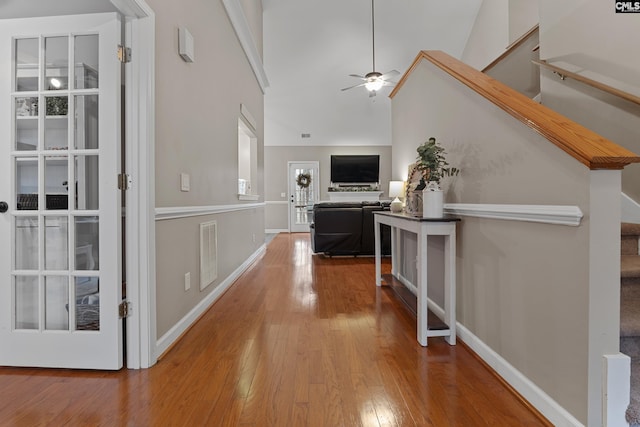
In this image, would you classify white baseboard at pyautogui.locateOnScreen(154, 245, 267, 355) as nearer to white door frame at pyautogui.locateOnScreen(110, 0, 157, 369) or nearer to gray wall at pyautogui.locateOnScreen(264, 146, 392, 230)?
white door frame at pyautogui.locateOnScreen(110, 0, 157, 369)

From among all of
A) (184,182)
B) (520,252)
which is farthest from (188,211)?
(520,252)

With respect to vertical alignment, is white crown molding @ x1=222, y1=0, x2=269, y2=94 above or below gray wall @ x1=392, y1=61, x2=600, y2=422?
above

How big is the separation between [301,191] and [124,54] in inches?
304

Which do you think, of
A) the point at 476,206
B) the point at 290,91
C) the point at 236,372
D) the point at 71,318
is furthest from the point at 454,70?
the point at 290,91

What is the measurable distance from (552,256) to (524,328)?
394 mm

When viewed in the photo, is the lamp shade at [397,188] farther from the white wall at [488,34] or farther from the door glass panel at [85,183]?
the white wall at [488,34]

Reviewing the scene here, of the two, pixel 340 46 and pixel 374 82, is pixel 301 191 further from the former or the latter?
pixel 374 82

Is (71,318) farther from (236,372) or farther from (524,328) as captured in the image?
(524,328)

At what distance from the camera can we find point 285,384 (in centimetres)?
158

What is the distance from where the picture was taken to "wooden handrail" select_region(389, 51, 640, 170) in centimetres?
104

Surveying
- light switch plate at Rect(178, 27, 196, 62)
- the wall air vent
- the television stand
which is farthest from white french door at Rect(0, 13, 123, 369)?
the television stand

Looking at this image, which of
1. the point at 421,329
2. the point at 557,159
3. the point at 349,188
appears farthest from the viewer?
the point at 349,188

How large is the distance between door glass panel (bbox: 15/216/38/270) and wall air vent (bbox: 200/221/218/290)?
101 cm

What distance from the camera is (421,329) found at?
6.55 ft
